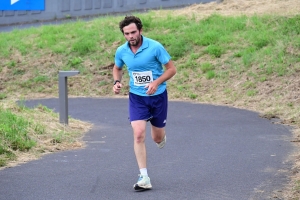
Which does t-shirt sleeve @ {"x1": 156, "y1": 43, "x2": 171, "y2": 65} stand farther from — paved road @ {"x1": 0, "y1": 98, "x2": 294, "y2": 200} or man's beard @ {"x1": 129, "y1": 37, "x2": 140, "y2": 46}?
paved road @ {"x1": 0, "y1": 98, "x2": 294, "y2": 200}

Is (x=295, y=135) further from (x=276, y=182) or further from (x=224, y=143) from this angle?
(x=276, y=182)

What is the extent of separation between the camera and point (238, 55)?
18.9 m

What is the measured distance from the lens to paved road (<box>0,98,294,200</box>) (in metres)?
7.98

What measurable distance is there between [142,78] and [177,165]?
5.96 feet

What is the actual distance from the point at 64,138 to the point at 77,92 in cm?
733

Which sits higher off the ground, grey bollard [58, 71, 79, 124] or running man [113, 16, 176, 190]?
running man [113, 16, 176, 190]

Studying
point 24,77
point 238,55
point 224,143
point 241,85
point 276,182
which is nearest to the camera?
point 276,182

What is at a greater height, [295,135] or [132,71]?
[132,71]

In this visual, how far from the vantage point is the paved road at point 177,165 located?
314 inches

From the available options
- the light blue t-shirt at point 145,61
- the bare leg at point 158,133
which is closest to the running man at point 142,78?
the light blue t-shirt at point 145,61

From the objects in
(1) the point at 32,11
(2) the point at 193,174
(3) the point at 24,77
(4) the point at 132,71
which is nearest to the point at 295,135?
(2) the point at 193,174

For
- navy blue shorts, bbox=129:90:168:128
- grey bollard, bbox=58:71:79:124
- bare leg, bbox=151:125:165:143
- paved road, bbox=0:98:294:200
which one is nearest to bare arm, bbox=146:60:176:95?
navy blue shorts, bbox=129:90:168:128

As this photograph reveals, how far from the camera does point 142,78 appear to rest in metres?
8.19

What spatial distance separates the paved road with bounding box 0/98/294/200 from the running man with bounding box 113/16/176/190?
1.59 ft
